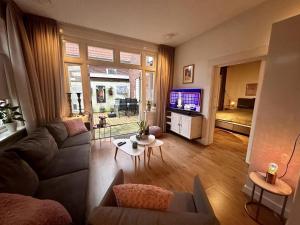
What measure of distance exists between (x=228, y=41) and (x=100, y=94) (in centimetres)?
634

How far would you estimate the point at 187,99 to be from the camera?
382cm

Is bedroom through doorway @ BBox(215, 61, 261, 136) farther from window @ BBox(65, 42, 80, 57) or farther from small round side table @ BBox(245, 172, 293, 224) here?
window @ BBox(65, 42, 80, 57)

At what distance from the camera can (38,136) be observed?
180 centimetres

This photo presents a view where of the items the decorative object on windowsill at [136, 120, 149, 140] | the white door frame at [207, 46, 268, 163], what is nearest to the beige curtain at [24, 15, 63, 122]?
the decorative object on windowsill at [136, 120, 149, 140]

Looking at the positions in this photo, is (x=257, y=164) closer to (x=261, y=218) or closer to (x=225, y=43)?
(x=261, y=218)

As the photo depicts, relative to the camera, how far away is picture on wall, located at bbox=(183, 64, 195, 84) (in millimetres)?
3722

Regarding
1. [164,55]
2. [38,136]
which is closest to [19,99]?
[38,136]

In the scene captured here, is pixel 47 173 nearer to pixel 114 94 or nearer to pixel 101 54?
pixel 101 54

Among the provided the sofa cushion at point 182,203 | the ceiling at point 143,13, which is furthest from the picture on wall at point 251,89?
the sofa cushion at point 182,203

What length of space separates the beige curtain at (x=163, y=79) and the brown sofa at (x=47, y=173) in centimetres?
273

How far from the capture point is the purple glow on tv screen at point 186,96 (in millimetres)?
3498

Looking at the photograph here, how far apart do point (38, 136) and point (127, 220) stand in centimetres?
183

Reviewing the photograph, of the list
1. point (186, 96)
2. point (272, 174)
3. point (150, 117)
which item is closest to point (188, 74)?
point (186, 96)

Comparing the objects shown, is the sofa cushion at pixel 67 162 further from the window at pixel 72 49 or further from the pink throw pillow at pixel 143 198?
the window at pixel 72 49
